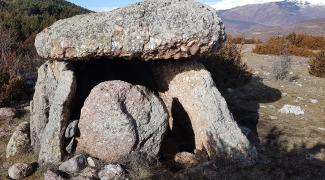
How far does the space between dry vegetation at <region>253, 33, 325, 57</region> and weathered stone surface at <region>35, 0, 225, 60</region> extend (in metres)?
18.9

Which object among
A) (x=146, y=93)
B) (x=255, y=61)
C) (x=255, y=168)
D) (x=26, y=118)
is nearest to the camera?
(x=255, y=168)

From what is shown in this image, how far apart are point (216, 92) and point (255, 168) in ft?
6.07

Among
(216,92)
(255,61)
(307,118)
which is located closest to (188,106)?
(216,92)

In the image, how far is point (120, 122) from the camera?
923 cm

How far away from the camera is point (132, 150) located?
30.6 feet

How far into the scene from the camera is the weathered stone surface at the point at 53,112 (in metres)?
9.58

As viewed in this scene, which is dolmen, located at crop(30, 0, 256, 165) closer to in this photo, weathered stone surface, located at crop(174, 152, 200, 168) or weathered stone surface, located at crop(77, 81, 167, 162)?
weathered stone surface, located at crop(77, 81, 167, 162)

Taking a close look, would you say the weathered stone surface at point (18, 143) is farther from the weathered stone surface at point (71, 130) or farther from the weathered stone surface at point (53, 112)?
the weathered stone surface at point (71, 130)

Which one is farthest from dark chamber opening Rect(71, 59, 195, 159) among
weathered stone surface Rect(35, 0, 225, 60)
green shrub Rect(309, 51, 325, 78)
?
green shrub Rect(309, 51, 325, 78)

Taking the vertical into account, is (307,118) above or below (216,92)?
below

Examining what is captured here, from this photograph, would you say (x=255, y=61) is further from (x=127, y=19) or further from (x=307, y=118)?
(x=127, y=19)

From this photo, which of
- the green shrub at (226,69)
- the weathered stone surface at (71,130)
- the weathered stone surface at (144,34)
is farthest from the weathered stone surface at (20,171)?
the green shrub at (226,69)

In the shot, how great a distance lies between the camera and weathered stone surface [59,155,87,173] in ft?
29.2

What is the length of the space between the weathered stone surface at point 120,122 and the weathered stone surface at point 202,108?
929 millimetres
